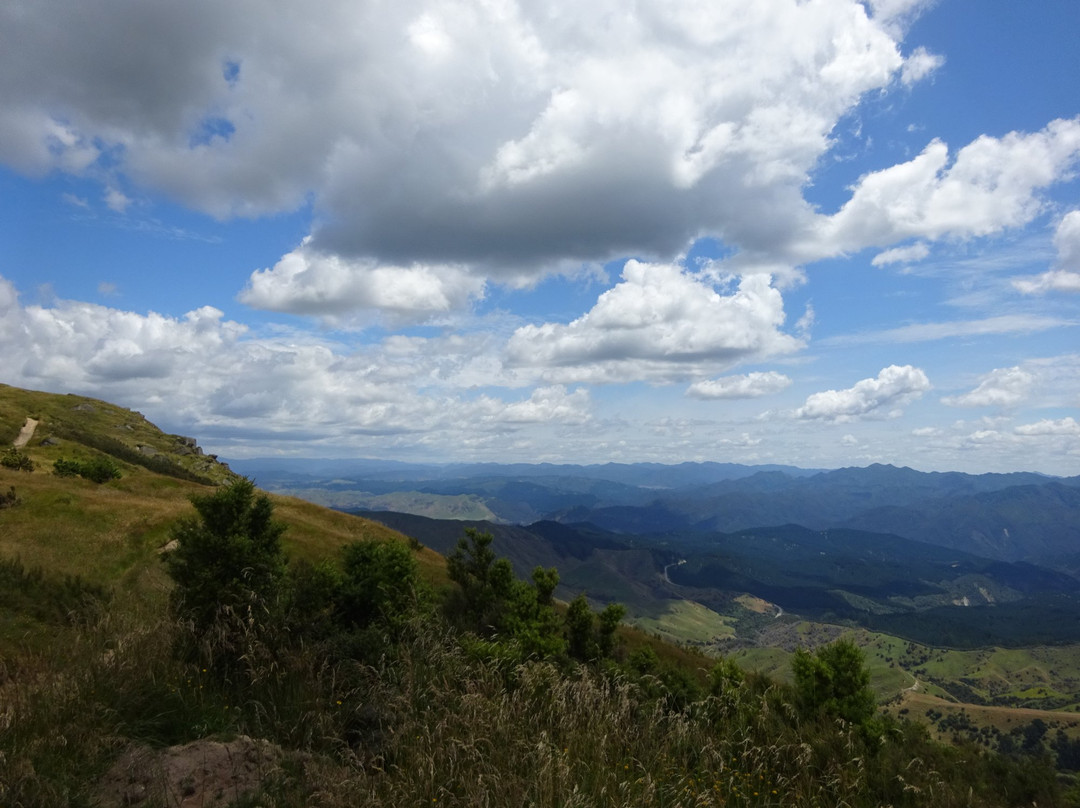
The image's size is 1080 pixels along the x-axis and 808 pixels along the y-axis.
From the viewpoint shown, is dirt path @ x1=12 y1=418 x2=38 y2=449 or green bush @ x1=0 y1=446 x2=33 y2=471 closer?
green bush @ x1=0 y1=446 x2=33 y2=471

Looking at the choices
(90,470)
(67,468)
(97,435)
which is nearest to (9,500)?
(67,468)

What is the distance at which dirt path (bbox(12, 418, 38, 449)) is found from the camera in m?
61.5

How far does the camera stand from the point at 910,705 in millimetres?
172250

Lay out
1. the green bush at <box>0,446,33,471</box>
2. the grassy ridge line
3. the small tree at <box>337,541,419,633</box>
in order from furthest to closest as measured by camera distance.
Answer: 1. the grassy ridge line
2. the green bush at <box>0,446,33,471</box>
3. the small tree at <box>337,541,419,633</box>

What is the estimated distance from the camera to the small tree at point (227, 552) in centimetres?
1362

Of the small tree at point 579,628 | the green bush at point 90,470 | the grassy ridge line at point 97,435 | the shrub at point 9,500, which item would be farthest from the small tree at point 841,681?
the grassy ridge line at point 97,435

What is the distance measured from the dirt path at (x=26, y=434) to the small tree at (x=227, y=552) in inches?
2275

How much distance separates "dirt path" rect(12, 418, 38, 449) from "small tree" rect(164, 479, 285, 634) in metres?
57.8

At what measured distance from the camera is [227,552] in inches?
621

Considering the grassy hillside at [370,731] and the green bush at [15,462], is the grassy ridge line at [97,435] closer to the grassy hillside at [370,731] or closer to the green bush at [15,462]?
the green bush at [15,462]

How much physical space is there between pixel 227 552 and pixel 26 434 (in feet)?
246

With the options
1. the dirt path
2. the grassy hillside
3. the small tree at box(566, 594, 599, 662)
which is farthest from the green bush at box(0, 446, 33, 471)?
the grassy hillside

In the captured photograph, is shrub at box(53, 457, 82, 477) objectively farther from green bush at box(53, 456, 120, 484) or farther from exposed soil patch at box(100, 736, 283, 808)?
exposed soil patch at box(100, 736, 283, 808)

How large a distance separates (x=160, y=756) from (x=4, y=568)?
15.5m
